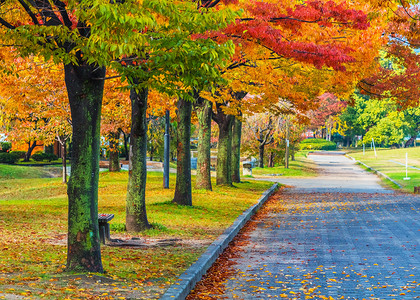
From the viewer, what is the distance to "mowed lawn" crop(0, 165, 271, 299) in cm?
668

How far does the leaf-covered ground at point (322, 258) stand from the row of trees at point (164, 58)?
6.86ft

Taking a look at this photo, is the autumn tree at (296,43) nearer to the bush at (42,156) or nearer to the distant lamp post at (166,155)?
the distant lamp post at (166,155)

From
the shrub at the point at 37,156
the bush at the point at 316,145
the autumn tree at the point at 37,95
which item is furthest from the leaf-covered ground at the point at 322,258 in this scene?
the bush at the point at 316,145

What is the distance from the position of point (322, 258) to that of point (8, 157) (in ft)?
109

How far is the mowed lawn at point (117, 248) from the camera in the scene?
6.68m

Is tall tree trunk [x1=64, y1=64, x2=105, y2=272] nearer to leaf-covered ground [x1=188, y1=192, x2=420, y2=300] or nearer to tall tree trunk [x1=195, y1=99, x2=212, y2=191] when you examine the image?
leaf-covered ground [x1=188, y1=192, x2=420, y2=300]

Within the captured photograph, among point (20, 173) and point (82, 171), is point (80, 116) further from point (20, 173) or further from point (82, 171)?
point (20, 173)

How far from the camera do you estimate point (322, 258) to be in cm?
978

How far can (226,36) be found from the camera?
1267cm

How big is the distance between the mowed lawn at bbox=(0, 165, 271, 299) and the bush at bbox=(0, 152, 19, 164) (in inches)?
762

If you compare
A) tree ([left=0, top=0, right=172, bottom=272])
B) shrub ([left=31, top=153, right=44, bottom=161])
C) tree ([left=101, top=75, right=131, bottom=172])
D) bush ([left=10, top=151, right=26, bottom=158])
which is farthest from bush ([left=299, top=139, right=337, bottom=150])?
tree ([left=0, top=0, right=172, bottom=272])

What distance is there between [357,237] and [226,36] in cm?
512

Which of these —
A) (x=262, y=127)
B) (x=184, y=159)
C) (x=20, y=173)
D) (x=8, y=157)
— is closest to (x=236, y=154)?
(x=184, y=159)

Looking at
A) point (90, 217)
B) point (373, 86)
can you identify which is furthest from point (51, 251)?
point (373, 86)
